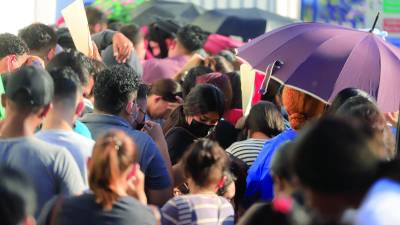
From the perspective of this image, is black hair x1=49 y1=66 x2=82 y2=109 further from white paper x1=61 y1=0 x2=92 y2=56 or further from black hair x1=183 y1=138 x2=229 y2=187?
white paper x1=61 y1=0 x2=92 y2=56

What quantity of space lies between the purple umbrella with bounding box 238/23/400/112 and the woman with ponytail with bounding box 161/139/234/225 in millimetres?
993

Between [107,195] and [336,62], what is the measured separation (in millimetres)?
2198

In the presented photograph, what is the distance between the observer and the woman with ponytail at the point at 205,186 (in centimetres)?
470

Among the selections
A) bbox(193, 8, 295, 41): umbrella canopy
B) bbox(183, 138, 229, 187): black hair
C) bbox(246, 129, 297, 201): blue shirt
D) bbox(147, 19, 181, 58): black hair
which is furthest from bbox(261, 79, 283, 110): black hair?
bbox(193, 8, 295, 41): umbrella canopy

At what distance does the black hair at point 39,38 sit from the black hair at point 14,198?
366cm

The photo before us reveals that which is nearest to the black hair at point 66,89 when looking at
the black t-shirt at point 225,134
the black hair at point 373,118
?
the black hair at point 373,118

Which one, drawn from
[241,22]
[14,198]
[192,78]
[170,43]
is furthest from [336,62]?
[241,22]

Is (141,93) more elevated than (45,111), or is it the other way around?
(45,111)

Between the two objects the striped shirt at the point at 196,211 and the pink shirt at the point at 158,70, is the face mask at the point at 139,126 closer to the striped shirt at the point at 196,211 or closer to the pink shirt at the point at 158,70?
the striped shirt at the point at 196,211

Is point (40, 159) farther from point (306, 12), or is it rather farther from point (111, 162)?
point (306, 12)

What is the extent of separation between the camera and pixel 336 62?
5809mm

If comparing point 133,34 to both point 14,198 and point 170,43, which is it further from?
point 14,198

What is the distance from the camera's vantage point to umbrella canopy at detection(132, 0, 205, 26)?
15719 millimetres

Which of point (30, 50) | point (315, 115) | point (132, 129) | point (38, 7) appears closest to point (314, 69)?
point (315, 115)
